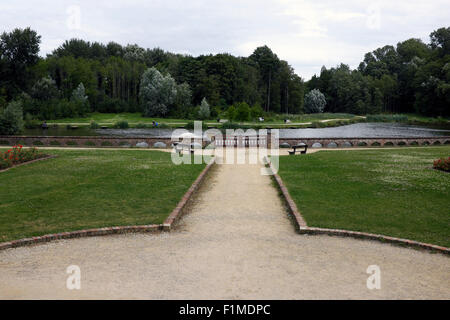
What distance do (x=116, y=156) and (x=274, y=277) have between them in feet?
58.0

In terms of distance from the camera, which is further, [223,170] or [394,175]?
[223,170]

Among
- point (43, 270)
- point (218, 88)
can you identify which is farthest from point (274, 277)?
point (218, 88)

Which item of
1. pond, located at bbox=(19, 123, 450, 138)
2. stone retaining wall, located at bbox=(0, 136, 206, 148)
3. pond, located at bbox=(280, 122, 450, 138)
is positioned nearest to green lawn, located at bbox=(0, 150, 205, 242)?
stone retaining wall, located at bbox=(0, 136, 206, 148)

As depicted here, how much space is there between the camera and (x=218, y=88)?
313 ft

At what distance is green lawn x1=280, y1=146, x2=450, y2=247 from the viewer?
10.4 metres

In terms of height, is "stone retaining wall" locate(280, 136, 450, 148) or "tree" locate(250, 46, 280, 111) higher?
"tree" locate(250, 46, 280, 111)

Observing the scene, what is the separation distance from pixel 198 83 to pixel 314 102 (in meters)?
40.4

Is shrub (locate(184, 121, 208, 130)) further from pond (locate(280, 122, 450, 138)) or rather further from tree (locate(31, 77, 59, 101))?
tree (locate(31, 77, 59, 101))

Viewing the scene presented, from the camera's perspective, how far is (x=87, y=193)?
13.5 m

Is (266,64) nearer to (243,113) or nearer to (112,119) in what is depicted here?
(243,113)

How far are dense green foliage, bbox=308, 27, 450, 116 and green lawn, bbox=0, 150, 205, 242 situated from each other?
8920cm

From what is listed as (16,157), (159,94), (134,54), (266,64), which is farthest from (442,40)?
(16,157)

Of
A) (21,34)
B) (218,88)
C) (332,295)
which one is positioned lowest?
(332,295)

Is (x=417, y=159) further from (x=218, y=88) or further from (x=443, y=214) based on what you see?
(x=218, y=88)
